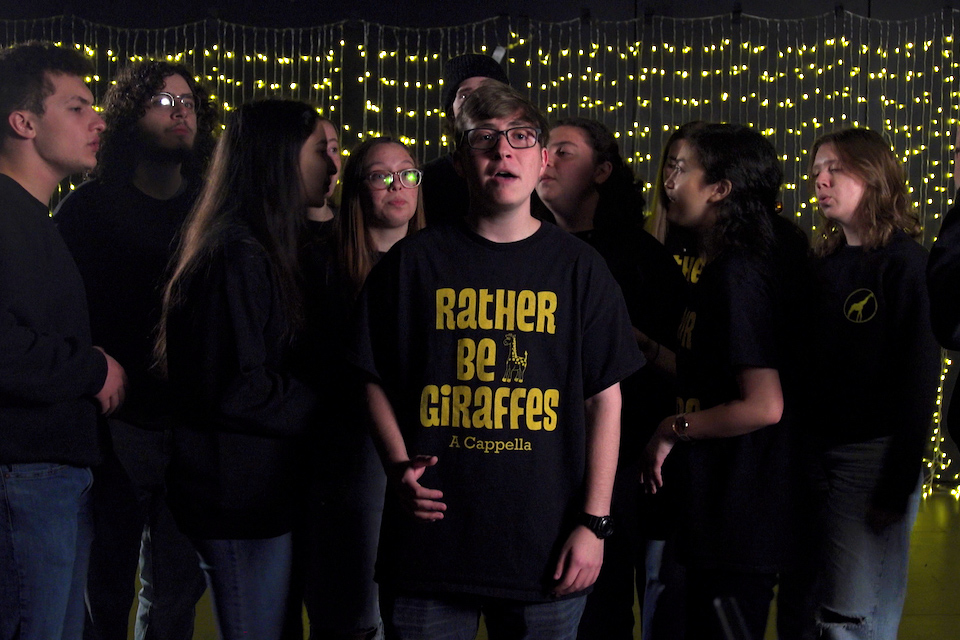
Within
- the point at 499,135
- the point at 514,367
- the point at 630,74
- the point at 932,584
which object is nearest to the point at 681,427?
the point at 514,367

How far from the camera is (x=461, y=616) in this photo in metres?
1.55

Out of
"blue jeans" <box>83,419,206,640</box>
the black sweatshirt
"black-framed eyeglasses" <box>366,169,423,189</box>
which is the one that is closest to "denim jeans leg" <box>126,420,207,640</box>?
"blue jeans" <box>83,419,206,640</box>

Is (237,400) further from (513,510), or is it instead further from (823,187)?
(823,187)

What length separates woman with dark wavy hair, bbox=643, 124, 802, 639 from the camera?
177cm

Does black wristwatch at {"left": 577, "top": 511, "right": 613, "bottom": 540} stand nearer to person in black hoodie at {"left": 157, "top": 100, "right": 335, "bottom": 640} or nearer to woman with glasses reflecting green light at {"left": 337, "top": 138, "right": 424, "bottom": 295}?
person in black hoodie at {"left": 157, "top": 100, "right": 335, "bottom": 640}

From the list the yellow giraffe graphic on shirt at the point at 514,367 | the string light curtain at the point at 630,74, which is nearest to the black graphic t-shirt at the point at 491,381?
the yellow giraffe graphic on shirt at the point at 514,367

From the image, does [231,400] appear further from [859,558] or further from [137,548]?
[859,558]

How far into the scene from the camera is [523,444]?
151cm

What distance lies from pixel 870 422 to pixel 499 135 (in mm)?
1001

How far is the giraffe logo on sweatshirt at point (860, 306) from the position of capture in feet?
6.24

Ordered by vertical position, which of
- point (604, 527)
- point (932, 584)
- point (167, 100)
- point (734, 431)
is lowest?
point (932, 584)

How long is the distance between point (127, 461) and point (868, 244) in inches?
72.7

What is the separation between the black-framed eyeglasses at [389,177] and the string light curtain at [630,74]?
12.2ft

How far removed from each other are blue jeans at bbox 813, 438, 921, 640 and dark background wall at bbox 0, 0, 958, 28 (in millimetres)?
4533
